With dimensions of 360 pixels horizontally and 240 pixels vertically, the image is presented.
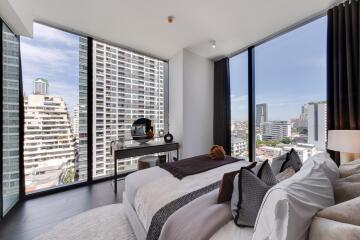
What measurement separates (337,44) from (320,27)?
0.46m

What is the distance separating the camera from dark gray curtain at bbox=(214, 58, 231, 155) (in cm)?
392

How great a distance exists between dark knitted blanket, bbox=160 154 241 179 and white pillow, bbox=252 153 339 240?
1105 mm

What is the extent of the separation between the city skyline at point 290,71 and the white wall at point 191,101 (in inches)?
33.3

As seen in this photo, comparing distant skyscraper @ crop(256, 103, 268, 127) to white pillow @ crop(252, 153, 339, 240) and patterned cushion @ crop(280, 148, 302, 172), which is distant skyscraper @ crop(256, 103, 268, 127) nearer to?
patterned cushion @ crop(280, 148, 302, 172)

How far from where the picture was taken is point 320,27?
8.05 feet

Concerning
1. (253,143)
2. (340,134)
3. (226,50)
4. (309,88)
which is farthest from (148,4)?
(253,143)

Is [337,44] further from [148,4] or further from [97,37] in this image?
[97,37]

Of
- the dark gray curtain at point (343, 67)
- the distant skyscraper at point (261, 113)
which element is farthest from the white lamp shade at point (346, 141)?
the distant skyscraper at point (261, 113)

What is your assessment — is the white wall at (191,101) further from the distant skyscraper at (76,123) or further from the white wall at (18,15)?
the white wall at (18,15)

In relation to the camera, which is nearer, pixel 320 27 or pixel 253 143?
pixel 320 27

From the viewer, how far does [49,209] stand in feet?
7.43

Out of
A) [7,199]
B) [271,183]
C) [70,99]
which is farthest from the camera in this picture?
[70,99]

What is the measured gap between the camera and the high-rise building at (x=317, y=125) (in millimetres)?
2432

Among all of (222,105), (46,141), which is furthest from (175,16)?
(46,141)
